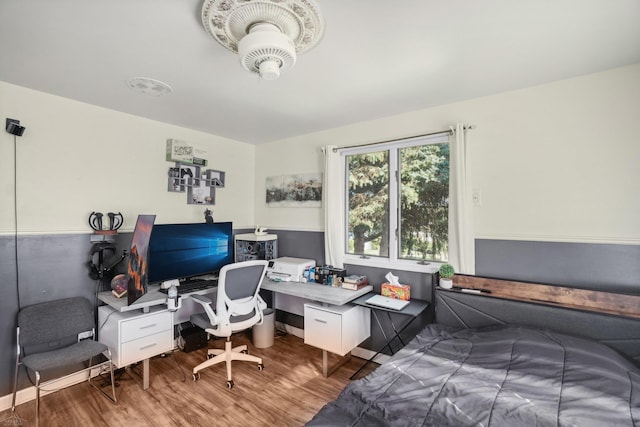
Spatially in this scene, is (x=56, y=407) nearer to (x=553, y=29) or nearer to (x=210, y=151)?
(x=210, y=151)

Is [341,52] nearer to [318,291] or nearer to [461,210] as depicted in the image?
[461,210]

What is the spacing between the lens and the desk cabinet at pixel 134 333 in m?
2.30

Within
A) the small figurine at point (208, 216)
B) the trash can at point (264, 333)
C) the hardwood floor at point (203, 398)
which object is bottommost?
the hardwood floor at point (203, 398)

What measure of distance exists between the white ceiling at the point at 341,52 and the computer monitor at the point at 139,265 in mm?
1147

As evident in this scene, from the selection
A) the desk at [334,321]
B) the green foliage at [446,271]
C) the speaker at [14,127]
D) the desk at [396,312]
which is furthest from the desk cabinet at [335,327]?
the speaker at [14,127]

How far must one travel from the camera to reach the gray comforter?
1219 mm

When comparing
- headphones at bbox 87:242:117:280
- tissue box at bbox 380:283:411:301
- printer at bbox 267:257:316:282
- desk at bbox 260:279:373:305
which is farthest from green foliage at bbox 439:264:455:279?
headphones at bbox 87:242:117:280

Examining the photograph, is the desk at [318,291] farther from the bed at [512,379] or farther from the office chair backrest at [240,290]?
the bed at [512,379]

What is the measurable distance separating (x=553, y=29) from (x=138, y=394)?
3880mm

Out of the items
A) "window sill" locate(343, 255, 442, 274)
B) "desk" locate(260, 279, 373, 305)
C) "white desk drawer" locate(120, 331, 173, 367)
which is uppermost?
"window sill" locate(343, 255, 442, 274)

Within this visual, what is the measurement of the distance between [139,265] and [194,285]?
769 millimetres

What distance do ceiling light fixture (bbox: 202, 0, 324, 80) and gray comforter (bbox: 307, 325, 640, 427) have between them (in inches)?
69.1

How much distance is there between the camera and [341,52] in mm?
1796

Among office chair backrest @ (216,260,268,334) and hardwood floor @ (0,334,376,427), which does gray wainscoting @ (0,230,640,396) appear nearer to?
hardwood floor @ (0,334,376,427)
